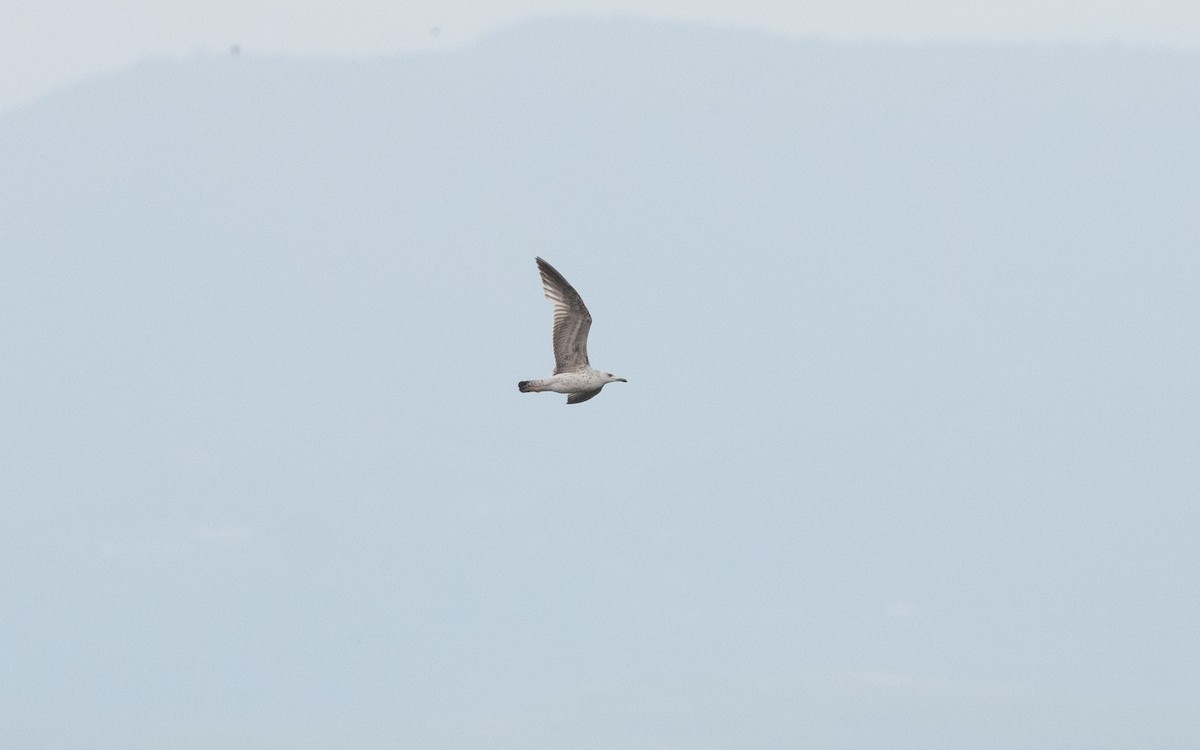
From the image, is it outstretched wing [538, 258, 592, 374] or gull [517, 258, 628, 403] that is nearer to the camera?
gull [517, 258, 628, 403]

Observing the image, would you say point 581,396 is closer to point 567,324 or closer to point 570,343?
point 570,343

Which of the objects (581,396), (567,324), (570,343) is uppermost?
(567,324)

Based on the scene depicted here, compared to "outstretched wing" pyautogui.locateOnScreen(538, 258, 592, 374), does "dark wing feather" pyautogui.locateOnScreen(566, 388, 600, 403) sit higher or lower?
lower

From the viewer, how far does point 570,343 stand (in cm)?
2923

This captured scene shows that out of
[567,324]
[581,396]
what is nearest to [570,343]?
[567,324]

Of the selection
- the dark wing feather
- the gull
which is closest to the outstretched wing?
the gull

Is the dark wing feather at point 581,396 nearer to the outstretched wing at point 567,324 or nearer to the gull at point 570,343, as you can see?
the gull at point 570,343

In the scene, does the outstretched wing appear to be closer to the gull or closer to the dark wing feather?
the gull

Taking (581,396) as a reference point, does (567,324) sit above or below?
above

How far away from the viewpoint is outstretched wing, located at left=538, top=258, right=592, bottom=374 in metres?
28.9

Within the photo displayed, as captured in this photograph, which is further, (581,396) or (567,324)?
(581,396)

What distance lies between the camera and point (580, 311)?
29094mm

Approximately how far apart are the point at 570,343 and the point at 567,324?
463 millimetres

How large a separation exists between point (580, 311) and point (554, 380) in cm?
196
